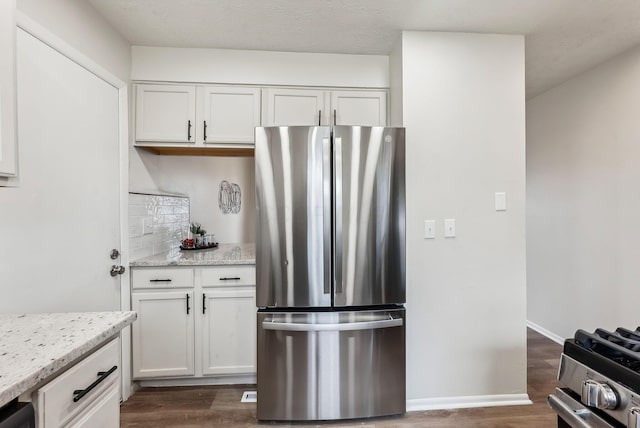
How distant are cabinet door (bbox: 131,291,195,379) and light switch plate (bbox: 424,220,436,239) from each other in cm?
167

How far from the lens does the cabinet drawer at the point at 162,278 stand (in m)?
2.11

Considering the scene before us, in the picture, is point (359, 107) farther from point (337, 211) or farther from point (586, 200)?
point (586, 200)

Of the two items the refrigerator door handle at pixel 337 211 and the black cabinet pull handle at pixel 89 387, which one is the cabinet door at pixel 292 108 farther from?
the black cabinet pull handle at pixel 89 387

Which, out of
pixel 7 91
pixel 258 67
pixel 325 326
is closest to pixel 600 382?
pixel 325 326

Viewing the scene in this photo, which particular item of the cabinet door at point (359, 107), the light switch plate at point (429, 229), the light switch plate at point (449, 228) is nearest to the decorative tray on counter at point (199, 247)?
the cabinet door at point (359, 107)

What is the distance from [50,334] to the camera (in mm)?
908

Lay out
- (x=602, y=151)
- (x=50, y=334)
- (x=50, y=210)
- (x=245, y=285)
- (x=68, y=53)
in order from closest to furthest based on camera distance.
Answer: (x=50, y=334), (x=50, y=210), (x=68, y=53), (x=245, y=285), (x=602, y=151)

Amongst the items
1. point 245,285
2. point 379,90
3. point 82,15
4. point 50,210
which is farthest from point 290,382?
point 82,15

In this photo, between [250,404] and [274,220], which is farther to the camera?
[250,404]

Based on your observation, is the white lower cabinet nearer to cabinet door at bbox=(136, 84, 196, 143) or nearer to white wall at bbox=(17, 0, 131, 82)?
cabinet door at bbox=(136, 84, 196, 143)

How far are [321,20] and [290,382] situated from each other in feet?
7.19

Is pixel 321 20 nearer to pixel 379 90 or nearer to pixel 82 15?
pixel 379 90

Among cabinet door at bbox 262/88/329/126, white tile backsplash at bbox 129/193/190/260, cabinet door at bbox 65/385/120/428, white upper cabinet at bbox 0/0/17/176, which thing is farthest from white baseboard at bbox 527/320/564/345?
white upper cabinet at bbox 0/0/17/176

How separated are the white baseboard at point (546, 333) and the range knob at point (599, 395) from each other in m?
2.75
